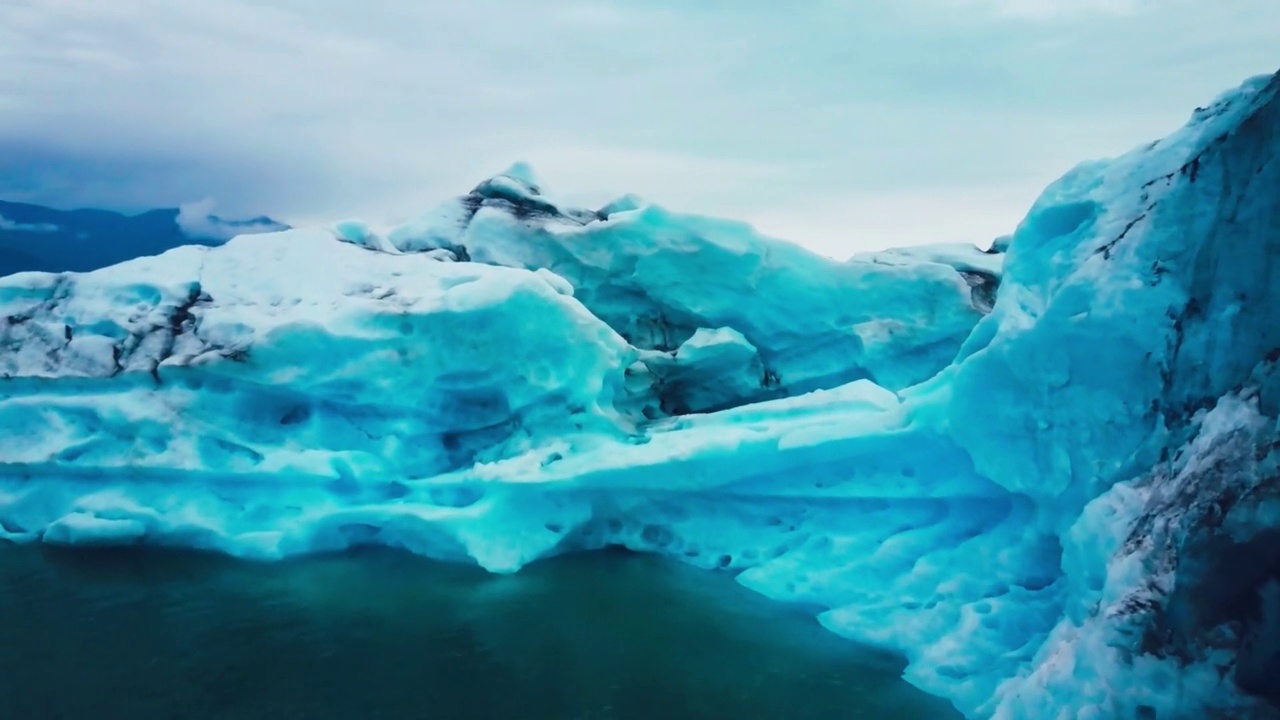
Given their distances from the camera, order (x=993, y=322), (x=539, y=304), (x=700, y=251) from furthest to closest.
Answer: (x=700, y=251), (x=539, y=304), (x=993, y=322)

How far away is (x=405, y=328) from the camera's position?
Result: 8617 millimetres

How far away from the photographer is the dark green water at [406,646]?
526 cm

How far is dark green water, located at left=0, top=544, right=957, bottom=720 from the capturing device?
526cm

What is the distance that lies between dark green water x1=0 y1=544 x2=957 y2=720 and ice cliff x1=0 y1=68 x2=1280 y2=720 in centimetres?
50

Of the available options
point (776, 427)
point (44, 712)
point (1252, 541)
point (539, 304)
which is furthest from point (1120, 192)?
point (44, 712)

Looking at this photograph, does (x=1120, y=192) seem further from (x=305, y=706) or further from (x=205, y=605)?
(x=205, y=605)

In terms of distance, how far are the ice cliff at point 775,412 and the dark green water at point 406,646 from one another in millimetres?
500

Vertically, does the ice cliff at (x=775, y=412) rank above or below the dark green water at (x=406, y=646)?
above

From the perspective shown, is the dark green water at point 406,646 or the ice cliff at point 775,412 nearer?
the ice cliff at point 775,412

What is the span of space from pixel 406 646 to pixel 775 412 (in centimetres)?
412

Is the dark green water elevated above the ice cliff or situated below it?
below

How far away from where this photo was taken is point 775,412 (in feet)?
28.0

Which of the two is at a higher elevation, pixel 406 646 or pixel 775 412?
pixel 775 412

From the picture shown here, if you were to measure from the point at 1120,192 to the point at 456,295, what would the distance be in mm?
5812
